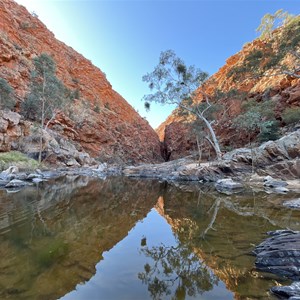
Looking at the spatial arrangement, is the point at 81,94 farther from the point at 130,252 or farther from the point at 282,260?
the point at 282,260

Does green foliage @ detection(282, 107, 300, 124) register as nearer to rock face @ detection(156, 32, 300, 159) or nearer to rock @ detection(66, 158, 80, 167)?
rock face @ detection(156, 32, 300, 159)

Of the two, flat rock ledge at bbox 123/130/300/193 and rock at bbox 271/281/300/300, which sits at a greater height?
flat rock ledge at bbox 123/130/300/193

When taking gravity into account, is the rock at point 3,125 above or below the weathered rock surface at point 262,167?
above

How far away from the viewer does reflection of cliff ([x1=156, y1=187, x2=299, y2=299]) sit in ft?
11.3

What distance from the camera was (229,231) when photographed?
5.84 m

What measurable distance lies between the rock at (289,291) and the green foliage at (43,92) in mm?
26938

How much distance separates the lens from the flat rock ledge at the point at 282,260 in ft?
9.63

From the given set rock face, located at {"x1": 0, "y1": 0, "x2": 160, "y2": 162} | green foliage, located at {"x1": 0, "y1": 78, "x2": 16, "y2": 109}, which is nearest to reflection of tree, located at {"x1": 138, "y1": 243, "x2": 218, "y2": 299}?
green foliage, located at {"x1": 0, "y1": 78, "x2": 16, "y2": 109}

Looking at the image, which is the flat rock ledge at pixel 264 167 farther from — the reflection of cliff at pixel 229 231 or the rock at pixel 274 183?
the reflection of cliff at pixel 229 231

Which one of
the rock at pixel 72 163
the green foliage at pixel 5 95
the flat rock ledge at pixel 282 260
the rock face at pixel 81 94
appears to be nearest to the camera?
the flat rock ledge at pixel 282 260

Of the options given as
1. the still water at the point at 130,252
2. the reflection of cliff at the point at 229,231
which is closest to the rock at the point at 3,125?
the still water at the point at 130,252

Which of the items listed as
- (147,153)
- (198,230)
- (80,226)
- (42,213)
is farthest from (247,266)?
(147,153)

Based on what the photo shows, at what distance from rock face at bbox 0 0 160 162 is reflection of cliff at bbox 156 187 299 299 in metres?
31.5

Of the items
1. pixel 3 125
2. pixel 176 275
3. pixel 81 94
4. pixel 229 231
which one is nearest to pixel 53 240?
pixel 176 275
